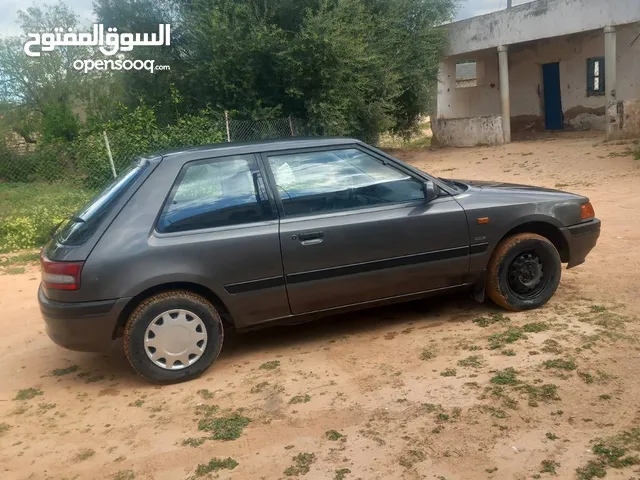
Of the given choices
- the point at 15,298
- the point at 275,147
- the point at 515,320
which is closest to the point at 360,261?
the point at 275,147

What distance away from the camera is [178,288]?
4.14 m

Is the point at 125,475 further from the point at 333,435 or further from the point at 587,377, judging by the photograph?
the point at 587,377

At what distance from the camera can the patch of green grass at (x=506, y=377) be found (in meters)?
3.70

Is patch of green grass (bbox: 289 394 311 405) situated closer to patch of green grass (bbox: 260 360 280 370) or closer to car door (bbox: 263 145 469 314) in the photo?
patch of green grass (bbox: 260 360 280 370)

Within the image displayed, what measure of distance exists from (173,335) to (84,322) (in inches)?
22.4

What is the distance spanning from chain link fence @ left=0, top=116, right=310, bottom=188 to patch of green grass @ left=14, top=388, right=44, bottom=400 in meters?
8.47

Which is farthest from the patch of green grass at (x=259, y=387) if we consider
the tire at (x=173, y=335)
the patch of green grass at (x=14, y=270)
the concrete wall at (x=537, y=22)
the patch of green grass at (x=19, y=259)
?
the concrete wall at (x=537, y=22)

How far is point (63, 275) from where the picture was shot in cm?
394

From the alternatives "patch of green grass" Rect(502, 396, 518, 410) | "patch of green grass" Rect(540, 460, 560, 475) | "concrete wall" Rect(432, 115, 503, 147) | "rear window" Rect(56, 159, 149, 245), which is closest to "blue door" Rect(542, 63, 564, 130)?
"concrete wall" Rect(432, 115, 503, 147)

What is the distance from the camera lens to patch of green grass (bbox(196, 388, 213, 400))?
3.96m

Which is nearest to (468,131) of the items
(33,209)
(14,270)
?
(33,209)

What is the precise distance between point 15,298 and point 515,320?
5319 millimetres

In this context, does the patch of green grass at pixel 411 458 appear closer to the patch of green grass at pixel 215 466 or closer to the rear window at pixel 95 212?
the patch of green grass at pixel 215 466

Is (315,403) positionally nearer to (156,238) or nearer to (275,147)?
(156,238)
